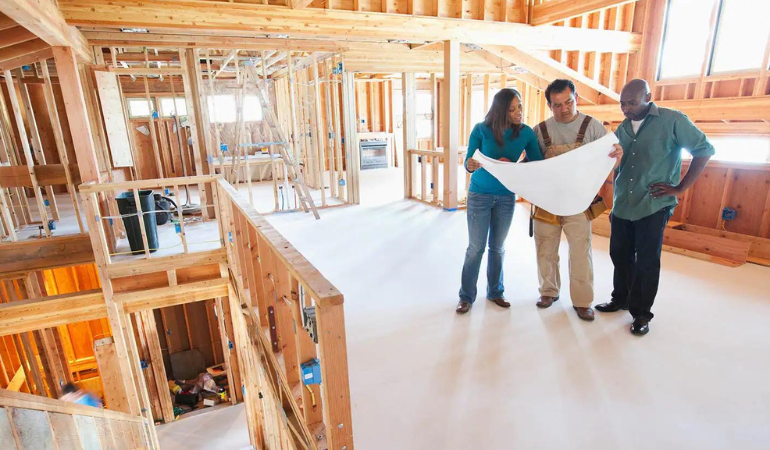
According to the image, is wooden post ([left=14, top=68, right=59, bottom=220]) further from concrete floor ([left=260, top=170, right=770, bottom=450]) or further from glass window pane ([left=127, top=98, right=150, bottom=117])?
concrete floor ([left=260, top=170, right=770, bottom=450])

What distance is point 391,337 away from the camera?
2.60m

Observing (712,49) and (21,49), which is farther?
(712,49)

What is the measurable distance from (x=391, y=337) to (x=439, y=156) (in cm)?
395

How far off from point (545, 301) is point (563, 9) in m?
4.18

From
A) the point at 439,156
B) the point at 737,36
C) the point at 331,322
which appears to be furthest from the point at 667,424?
the point at 737,36

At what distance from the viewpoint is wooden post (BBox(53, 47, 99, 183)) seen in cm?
394

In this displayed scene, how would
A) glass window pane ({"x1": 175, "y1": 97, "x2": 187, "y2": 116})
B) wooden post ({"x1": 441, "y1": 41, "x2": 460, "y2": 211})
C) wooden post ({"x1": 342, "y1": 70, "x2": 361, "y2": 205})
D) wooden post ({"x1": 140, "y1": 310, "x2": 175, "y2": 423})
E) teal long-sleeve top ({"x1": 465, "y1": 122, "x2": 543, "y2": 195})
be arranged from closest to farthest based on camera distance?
teal long-sleeve top ({"x1": 465, "y1": 122, "x2": 543, "y2": 195})
wooden post ({"x1": 441, "y1": 41, "x2": 460, "y2": 211})
wooden post ({"x1": 140, "y1": 310, "x2": 175, "y2": 423})
wooden post ({"x1": 342, "y1": 70, "x2": 361, "y2": 205})
glass window pane ({"x1": 175, "y1": 97, "x2": 187, "y2": 116})

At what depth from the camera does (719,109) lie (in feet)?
17.0

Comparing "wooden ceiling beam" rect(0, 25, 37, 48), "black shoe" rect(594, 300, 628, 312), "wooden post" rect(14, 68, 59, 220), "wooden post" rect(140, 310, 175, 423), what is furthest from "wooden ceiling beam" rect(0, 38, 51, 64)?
"black shoe" rect(594, 300, 628, 312)

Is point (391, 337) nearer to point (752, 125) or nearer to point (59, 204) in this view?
point (752, 125)

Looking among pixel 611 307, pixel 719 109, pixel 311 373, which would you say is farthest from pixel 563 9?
pixel 311 373

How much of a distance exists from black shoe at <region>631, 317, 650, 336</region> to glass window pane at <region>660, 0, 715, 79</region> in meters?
4.64

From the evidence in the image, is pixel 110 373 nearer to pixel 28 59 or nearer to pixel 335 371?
pixel 28 59

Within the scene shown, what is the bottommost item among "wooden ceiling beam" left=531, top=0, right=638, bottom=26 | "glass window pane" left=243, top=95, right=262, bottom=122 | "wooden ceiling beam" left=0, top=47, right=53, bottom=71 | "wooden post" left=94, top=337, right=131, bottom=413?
"wooden post" left=94, top=337, right=131, bottom=413
